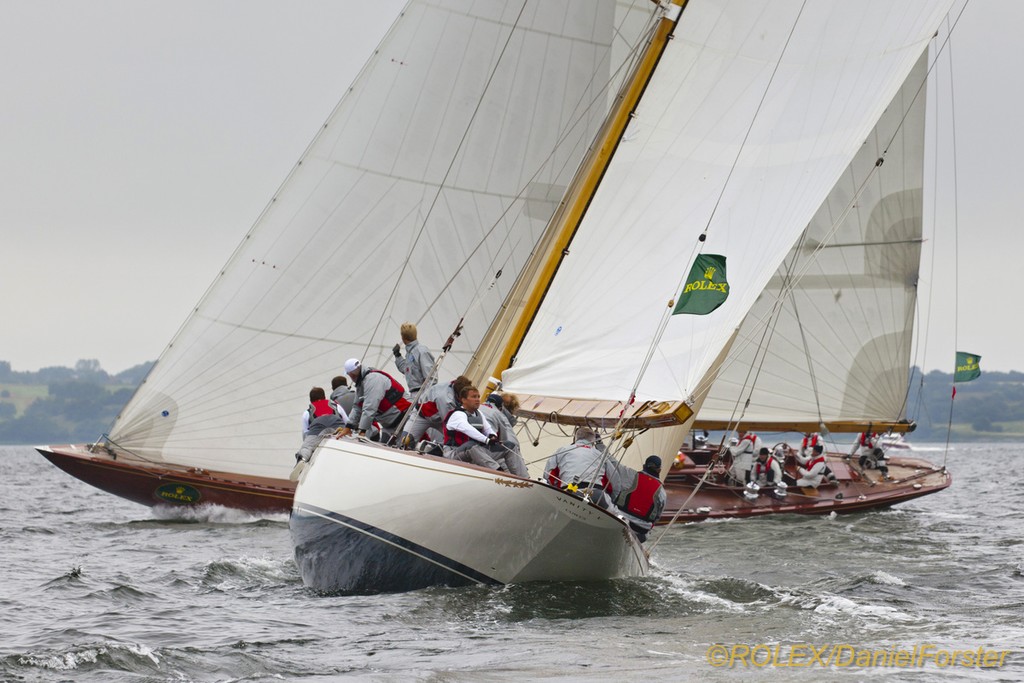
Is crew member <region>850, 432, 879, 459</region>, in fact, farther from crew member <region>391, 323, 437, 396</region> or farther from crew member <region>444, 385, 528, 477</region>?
crew member <region>444, 385, 528, 477</region>

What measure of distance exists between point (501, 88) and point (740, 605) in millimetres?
11252

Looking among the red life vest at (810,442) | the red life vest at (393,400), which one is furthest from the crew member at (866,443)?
the red life vest at (393,400)

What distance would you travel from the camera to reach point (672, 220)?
13.4 meters

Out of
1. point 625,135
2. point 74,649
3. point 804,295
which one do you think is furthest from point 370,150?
point 74,649

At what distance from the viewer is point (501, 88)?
20641mm

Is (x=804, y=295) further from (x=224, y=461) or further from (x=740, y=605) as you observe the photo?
(x=740, y=605)

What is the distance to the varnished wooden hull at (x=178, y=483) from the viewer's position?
70.7 feet

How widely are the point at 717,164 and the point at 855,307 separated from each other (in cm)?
1298

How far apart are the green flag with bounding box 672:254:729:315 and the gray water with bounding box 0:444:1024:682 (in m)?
2.50

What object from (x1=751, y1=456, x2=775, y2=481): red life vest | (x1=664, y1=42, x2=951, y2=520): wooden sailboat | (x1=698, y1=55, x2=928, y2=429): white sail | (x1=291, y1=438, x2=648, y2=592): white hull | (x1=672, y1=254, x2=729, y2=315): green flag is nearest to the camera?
(x1=291, y1=438, x2=648, y2=592): white hull

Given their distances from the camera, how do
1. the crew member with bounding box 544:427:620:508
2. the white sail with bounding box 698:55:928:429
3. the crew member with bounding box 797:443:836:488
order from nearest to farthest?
1. the crew member with bounding box 544:427:620:508
2. the crew member with bounding box 797:443:836:488
3. the white sail with bounding box 698:55:928:429

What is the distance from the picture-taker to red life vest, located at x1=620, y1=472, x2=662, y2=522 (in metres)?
11.8

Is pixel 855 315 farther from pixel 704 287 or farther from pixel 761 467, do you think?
pixel 704 287
